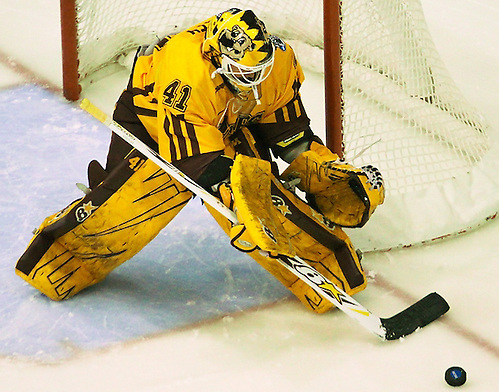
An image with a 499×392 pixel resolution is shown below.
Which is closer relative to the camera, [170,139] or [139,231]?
[170,139]

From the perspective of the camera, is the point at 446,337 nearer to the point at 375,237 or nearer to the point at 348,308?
the point at 348,308

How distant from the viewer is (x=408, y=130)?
134 inches

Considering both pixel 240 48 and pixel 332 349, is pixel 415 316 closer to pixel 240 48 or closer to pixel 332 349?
pixel 332 349

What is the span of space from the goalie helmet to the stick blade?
79 centimetres

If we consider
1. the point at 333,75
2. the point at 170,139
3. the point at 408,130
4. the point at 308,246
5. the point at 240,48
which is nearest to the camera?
the point at 240,48

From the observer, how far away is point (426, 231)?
3.22m

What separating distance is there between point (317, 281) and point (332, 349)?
0.69ft

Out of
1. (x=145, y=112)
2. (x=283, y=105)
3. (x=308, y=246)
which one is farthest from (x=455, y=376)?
(x=145, y=112)

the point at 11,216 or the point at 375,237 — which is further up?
the point at 375,237

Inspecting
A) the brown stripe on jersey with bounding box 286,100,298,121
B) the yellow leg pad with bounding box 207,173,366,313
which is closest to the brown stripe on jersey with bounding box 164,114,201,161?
the yellow leg pad with bounding box 207,173,366,313

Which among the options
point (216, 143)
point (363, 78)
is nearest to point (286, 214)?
point (216, 143)

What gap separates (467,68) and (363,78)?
3.94 ft

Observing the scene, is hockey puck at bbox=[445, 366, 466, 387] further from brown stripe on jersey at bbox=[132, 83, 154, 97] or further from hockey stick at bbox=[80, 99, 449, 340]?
brown stripe on jersey at bbox=[132, 83, 154, 97]

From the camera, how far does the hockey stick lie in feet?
8.54
